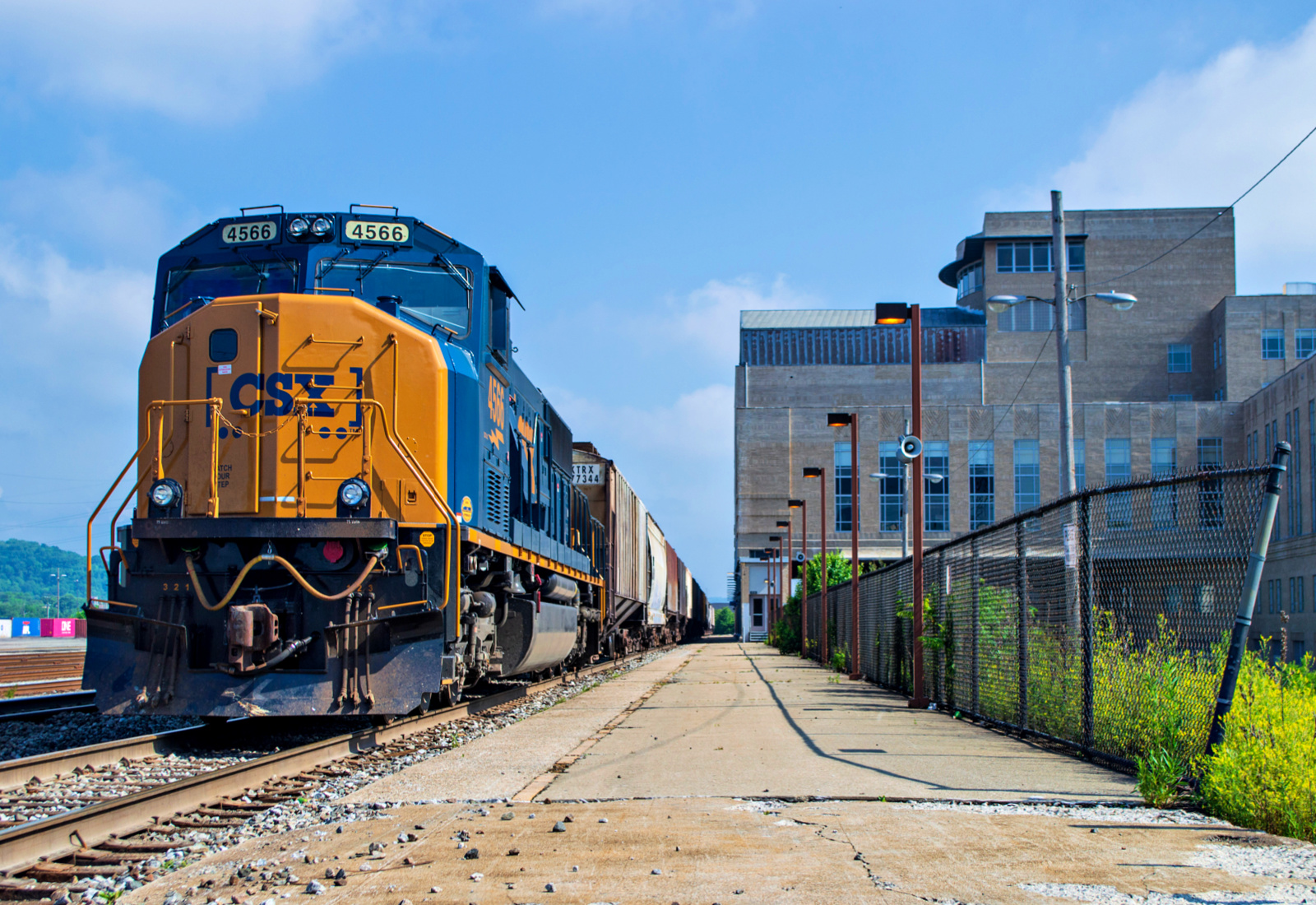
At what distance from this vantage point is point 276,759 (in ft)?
25.6

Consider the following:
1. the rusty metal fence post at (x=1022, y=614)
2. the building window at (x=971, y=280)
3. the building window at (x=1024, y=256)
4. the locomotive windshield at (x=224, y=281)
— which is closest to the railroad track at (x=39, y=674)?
the locomotive windshield at (x=224, y=281)

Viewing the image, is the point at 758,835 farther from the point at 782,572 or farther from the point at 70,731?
the point at 782,572

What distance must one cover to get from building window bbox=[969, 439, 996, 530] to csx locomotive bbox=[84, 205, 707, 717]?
200ft

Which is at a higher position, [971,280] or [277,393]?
[971,280]

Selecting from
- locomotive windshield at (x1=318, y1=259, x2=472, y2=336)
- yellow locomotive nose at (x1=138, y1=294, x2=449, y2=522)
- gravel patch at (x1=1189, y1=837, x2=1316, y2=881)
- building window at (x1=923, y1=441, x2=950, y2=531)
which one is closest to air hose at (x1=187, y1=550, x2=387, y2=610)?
yellow locomotive nose at (x1=138, y1=294, x2=449, y2=522)

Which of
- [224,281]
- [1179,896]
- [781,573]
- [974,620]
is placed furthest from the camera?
[781,573]

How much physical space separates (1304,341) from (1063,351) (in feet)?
206

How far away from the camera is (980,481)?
6800cm

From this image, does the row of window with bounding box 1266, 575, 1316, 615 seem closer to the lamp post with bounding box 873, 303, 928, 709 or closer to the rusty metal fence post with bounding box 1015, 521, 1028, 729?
the lamp post with bounding box 873, 303, 928, 709

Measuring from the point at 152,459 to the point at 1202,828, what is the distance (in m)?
7.95

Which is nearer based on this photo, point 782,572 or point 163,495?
point 163,495

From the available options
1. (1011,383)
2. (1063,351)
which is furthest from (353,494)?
(1011,383)

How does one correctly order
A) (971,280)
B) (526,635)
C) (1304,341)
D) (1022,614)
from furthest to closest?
(971,280) → (1304,341) → (526,635) → (1022,614)

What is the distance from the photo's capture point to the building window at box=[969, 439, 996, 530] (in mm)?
67938
